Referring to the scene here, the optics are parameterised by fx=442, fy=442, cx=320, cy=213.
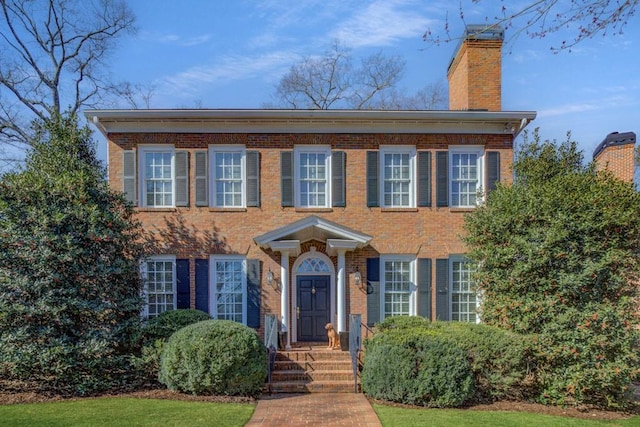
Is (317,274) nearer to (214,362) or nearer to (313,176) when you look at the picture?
(313,176)

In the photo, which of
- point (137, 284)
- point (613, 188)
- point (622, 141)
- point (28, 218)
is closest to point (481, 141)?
point (613, 188)

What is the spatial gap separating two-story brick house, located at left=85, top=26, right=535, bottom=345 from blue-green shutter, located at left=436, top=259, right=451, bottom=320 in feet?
0.09

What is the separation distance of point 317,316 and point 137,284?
4715 mm

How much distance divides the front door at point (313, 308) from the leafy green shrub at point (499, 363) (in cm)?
380

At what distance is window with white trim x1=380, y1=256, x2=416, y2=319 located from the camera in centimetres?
1227

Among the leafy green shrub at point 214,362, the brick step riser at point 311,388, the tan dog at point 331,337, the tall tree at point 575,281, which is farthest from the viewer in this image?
the tan dog at point 331,337

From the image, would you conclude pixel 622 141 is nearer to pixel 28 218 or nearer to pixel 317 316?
pixel 317 316

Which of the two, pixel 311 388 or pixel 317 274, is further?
pixel 317 274

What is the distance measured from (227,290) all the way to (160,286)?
1815 mm

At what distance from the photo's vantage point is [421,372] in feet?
28.7

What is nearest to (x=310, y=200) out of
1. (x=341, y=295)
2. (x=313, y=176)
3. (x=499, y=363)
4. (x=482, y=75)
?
(x=313, y=176)

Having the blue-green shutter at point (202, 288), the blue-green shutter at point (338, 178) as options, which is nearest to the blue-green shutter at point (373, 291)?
the blue-green shutter at point (338, 178)

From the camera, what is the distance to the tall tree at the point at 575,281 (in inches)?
353

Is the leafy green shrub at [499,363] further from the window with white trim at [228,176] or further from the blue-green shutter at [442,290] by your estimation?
the window with white trim at [228,176]
